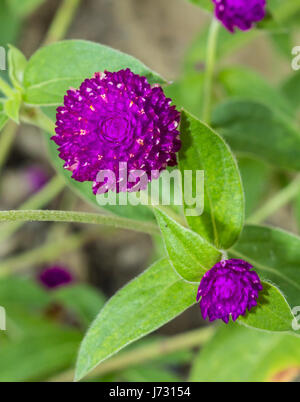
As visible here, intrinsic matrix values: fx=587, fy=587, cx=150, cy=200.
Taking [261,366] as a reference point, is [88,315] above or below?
above

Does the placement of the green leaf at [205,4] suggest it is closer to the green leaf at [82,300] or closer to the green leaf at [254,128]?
the green leaf at [254,128]

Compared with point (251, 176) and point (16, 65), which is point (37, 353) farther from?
point (16, 65)

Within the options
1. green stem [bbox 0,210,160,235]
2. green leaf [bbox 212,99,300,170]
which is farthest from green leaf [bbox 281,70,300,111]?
green stem [bbox 0,210,160,235]

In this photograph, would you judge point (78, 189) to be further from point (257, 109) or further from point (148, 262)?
point (148, 262)

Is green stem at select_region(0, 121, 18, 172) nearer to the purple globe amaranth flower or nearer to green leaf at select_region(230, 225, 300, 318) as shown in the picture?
the purple globe amaranth flower

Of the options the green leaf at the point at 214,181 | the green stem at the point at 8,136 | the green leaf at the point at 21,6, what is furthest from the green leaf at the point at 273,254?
the green leaf at the point at 21,6
